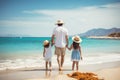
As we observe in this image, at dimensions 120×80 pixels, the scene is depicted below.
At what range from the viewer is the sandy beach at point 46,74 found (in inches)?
228

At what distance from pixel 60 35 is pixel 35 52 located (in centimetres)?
73

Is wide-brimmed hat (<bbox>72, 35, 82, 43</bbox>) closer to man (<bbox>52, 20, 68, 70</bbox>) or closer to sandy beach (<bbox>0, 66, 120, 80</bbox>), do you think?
man (<bbox>52, 20, 68, 70</bbox>)

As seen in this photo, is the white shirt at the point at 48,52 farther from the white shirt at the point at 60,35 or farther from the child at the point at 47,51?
the white shirt at the point at 60,35

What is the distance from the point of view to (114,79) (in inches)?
236

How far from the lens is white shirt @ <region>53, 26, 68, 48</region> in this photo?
6008 millimetres

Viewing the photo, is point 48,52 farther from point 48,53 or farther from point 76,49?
point 76,49

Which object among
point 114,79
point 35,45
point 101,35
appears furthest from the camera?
point 101,35

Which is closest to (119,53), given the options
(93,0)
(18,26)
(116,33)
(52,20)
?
(116,33)

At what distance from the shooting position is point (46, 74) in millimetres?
5988

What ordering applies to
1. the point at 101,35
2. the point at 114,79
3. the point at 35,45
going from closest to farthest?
1. the point at 114,79
2. the point at 35,45
3. the point at 101,35

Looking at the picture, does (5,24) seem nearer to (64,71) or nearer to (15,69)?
(15,69)

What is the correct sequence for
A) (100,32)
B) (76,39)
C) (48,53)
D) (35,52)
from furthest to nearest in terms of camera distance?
(100,32) < (35,52) < (76,39) < (48,53)

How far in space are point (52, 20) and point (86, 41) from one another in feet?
→ 2.93

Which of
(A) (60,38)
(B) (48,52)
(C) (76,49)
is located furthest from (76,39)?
(B) (48,52)
